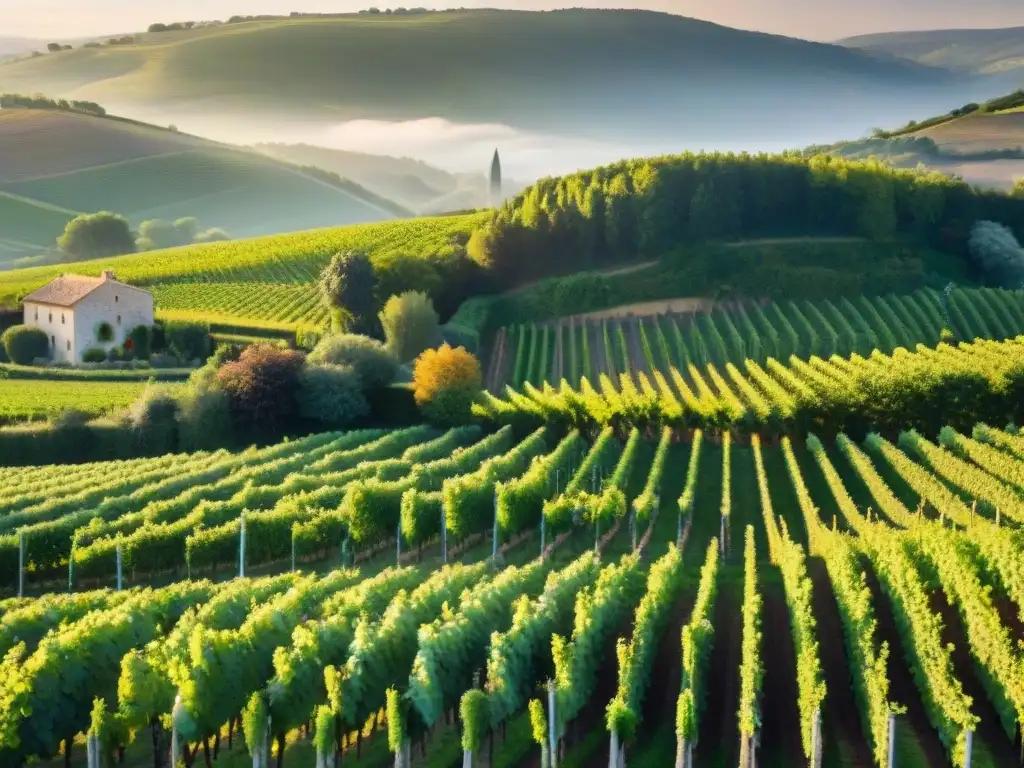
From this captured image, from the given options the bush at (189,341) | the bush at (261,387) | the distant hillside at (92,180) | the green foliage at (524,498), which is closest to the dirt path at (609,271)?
the bush at (189,341)

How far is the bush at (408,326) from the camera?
61469 millimetres

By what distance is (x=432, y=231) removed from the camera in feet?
291

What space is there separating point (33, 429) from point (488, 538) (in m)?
19.6

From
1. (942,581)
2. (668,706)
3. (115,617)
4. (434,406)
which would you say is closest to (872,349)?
(434,406)

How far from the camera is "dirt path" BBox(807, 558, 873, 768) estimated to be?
772 inches

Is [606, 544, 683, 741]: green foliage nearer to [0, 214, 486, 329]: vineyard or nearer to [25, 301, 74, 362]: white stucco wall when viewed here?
[0, 214, 486, 329]: vineyard

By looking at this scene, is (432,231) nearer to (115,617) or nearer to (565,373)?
(565,373)

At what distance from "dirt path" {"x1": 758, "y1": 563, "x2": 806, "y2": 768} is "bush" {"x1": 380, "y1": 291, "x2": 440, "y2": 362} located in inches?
1440

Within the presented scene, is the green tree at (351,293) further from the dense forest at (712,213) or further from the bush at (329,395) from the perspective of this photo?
the bush at (329,395)

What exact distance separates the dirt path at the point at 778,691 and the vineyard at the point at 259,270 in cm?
4520

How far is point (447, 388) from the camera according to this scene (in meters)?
50.0

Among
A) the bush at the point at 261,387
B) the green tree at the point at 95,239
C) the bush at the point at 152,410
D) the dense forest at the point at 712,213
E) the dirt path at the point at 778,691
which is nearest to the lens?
the dirt path at the point at 778,691

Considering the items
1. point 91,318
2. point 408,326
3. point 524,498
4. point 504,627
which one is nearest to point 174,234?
point 91,318

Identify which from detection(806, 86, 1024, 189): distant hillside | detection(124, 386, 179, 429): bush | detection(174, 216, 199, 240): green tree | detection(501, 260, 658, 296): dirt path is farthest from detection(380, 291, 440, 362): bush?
detection(174, 216, 199, 240): green tree
